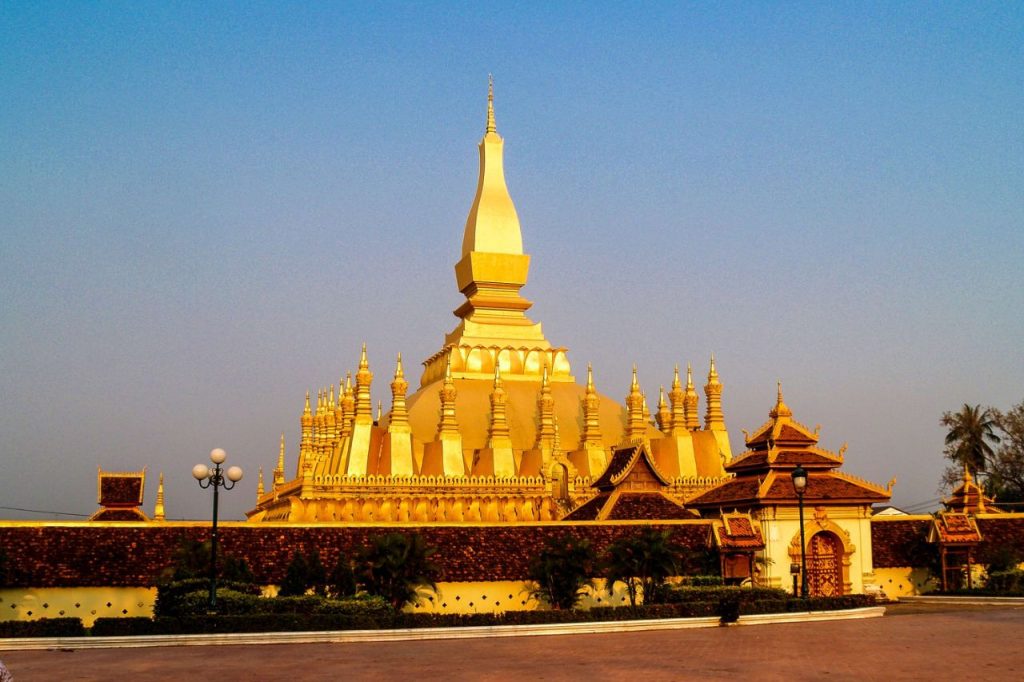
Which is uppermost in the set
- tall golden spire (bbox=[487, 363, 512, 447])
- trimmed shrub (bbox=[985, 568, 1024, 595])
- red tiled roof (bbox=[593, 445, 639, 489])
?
tall golden spire (bbox=[487, 363, 512, 447])

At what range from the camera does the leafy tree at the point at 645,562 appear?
27516mm

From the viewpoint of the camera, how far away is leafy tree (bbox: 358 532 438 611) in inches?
1035

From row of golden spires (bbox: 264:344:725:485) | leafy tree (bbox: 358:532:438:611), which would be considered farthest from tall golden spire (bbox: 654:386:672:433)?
leafy tree (bbox: 358:532:438:611)

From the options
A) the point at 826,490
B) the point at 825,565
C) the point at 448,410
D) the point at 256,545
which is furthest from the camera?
the point at 448,410

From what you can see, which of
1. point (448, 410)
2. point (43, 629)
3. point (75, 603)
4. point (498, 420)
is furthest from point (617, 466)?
point (43, 629)

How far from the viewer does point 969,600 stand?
2992 cm

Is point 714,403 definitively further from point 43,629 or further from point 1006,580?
point 43,629

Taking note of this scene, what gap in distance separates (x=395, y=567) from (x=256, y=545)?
389 cm

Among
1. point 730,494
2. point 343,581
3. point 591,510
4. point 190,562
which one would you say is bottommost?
point 343,581

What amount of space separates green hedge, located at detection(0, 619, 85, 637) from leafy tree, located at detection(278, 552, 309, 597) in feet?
17.0

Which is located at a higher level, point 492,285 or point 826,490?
point 492,285

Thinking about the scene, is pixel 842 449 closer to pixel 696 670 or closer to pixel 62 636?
pixel 696 670

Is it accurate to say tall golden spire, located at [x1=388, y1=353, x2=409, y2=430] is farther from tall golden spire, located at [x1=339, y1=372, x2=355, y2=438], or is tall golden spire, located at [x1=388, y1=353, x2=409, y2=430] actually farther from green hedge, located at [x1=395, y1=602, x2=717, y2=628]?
green hedge, located at [x1=395, y1=602, x2=717, y2=628]

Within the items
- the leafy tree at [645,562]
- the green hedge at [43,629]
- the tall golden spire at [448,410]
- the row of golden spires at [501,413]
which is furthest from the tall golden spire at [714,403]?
the green hedge at [43,629]
